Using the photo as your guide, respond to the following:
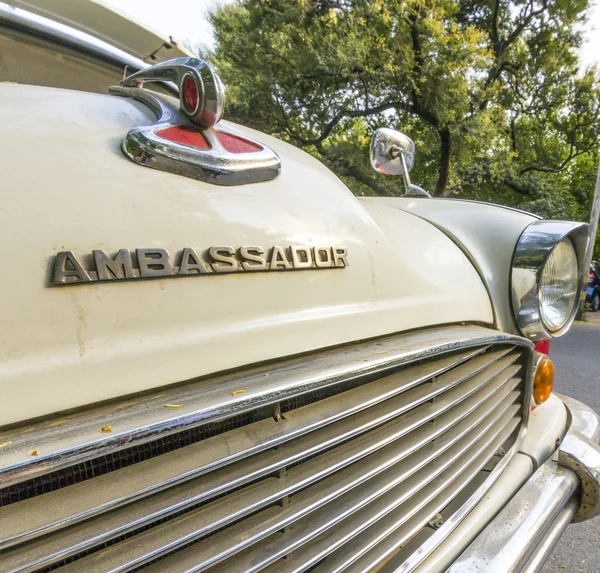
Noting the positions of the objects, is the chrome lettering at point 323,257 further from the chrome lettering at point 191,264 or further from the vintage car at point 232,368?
the chrome lettering at point 191,264

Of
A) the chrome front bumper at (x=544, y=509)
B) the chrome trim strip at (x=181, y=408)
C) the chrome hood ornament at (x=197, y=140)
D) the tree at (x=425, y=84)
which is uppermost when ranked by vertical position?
the tree at (x=425, y=84)

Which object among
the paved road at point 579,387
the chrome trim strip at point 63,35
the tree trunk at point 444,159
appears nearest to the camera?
the chrome trim strip at point 63,35

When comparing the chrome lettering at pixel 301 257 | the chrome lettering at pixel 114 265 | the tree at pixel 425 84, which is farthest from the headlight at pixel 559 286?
the tree at pixel 425 84

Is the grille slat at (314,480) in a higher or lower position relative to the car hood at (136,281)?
lower

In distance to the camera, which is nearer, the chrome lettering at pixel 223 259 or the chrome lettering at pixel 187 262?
the chrome lettering at pixel 187 262

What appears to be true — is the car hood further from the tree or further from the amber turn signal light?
the tree

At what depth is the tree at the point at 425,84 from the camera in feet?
29.8

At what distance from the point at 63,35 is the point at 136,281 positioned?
A: 1.41 meters

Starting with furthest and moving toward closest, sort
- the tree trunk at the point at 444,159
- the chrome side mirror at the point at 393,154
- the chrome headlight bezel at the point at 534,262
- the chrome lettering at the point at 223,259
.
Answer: the tree trunk at the point at 444,159
the chrome side mirror at the point at 393,154
the chrome headlight bezel at the point at 534,262
the chrome lettering at the point at 223,259

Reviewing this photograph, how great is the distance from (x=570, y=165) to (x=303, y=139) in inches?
342

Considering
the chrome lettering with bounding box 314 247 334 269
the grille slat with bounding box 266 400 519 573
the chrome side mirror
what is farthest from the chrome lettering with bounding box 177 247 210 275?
the chrome side mirror

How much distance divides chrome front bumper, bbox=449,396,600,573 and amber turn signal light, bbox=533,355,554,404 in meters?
0.13

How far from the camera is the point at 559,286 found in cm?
146

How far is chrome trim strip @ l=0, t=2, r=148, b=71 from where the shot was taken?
150cm
